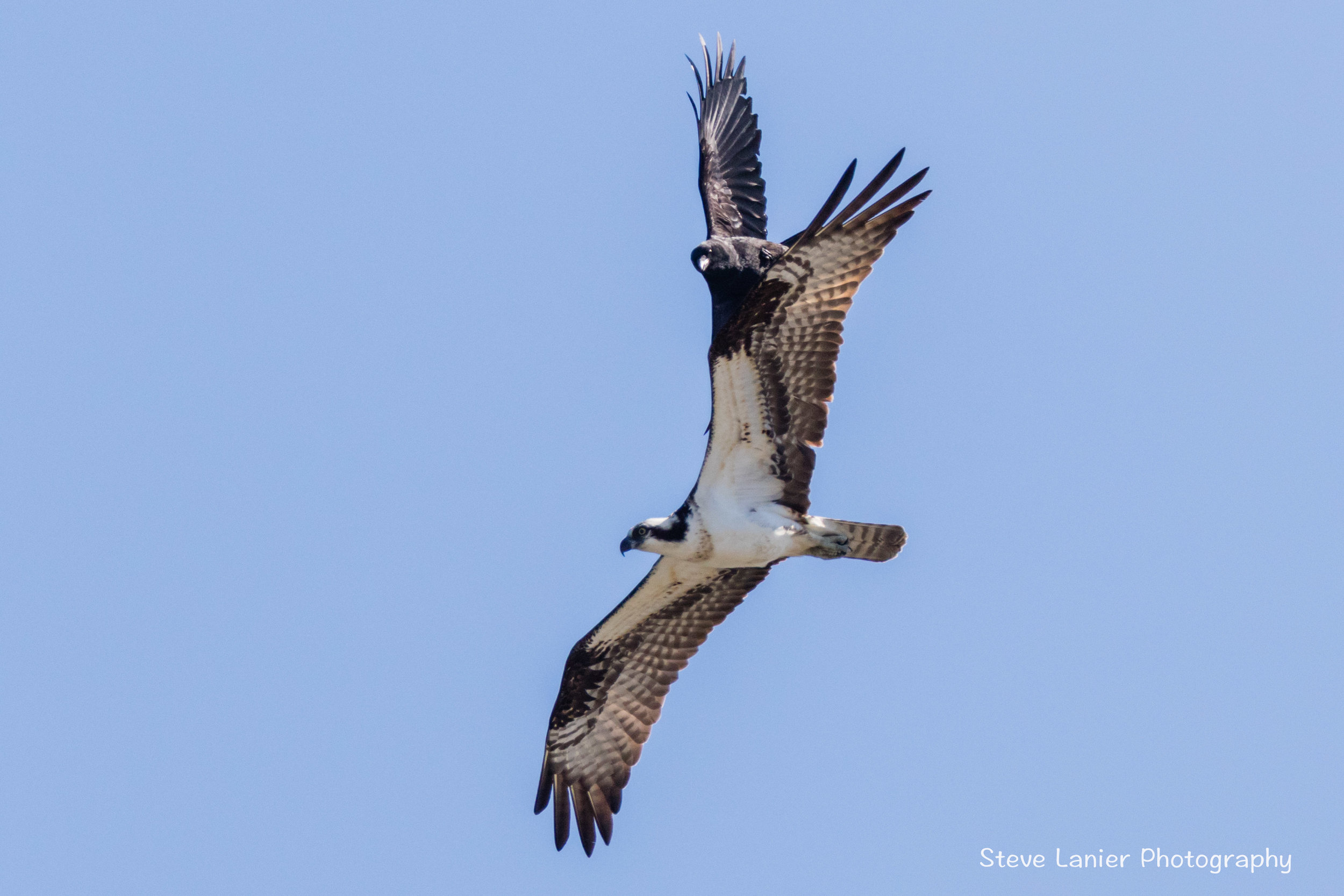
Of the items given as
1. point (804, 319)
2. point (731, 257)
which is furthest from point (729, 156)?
point (804, 319)

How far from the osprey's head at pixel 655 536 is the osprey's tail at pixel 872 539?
3.52ft

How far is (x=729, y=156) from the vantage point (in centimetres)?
1666

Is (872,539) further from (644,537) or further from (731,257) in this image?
(731,257)

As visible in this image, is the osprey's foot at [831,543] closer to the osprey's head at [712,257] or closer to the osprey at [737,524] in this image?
the osprey at [737,524]

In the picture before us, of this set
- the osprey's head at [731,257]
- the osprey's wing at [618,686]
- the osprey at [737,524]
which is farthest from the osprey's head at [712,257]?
the osprey's wing at [618,686]

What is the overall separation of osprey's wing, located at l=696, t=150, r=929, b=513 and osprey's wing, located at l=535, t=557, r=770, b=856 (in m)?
1.80

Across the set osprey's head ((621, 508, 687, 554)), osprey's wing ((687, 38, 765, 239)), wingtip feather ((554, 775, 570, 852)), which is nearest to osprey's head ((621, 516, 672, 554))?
osprey's head ((621, 508, 687, 554))

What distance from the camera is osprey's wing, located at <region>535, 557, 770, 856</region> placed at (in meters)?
12.9

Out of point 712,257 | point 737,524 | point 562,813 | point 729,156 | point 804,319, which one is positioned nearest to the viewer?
point 804,319

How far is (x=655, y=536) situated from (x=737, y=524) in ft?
1.94

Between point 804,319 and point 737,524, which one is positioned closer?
point 804,319

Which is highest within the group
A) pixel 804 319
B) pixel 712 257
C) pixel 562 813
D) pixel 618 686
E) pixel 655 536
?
pixel 712 257

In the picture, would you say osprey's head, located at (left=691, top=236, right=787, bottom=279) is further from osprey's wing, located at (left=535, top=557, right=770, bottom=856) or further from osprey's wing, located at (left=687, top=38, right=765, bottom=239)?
osprey's wing, located at (left=535, top=557, right=770, bottom=856)

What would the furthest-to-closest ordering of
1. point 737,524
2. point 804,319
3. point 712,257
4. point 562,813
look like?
point 712,257, point 562,813, point 737,524, point 804,319
